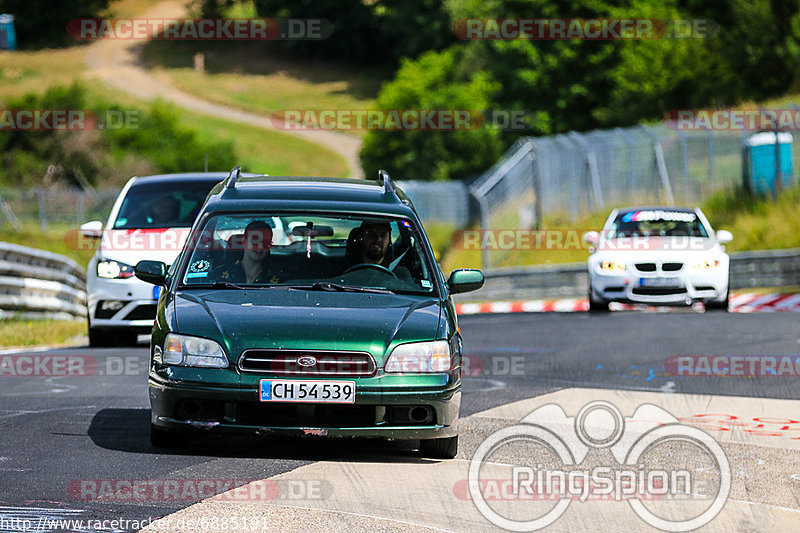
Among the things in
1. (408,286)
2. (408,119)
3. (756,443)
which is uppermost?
(408,119)

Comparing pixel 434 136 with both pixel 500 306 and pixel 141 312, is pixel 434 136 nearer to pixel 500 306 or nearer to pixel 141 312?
pixel 500 306

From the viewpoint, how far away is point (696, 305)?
20.4 metres

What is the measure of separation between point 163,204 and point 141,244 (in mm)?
617

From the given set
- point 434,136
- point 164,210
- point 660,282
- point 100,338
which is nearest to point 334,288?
point 164,210

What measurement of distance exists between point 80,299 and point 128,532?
1774 centimetres

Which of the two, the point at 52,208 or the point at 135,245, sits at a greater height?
the point at 52,208

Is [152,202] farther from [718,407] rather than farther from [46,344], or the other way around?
[718,407]

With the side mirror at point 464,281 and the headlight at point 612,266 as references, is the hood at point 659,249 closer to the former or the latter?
the headlight at point 612,266

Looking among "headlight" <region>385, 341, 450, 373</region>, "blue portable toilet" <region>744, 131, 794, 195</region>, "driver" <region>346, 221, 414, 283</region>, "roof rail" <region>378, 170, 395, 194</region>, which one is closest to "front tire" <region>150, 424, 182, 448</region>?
"headlight" <region>385, 341, 450, 373</region>

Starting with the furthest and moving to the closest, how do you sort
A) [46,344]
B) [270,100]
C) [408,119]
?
1. [270,100]
2. [408,119]
3. [46,344]

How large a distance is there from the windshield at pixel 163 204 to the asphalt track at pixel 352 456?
1.45 meters

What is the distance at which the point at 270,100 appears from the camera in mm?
109062

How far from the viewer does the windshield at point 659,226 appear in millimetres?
19766

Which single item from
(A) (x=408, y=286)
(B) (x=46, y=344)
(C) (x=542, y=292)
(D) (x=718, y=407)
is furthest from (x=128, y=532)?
(C) (x=542, y=292)
